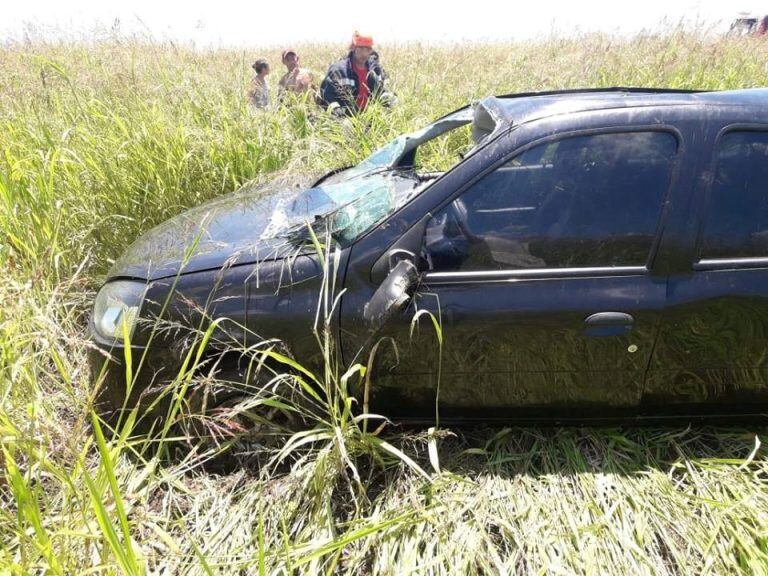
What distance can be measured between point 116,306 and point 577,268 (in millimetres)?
1876

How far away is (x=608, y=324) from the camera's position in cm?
190

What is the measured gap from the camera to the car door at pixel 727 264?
6.09 feet

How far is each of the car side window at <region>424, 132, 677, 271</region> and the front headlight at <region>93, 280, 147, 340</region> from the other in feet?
3.92

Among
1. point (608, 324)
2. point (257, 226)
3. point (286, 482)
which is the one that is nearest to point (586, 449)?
point (608, 324)

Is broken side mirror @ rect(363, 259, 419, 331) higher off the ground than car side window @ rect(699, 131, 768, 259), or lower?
lower

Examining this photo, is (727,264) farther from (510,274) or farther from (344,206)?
(344,206)

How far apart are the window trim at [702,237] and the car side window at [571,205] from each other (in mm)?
163

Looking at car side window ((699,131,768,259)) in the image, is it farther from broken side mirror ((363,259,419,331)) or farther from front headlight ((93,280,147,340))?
front headlight ((93,280,147,340))

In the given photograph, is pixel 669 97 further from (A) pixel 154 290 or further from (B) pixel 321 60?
(B) pixel 321 60

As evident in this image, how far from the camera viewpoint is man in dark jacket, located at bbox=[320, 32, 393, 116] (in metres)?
4.91

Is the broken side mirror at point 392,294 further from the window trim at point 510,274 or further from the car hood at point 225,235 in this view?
the car hood at point 225,235

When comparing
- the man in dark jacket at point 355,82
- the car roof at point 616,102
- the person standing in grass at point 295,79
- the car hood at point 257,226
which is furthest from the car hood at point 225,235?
the person standing in grass at point 295,79

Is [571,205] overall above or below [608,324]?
above

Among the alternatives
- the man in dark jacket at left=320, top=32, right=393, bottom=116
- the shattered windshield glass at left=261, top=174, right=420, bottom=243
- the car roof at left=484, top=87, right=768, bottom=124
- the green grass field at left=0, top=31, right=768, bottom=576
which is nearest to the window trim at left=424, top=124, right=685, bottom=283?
the car roof at left=484, top=87, right=768, bottom=124
